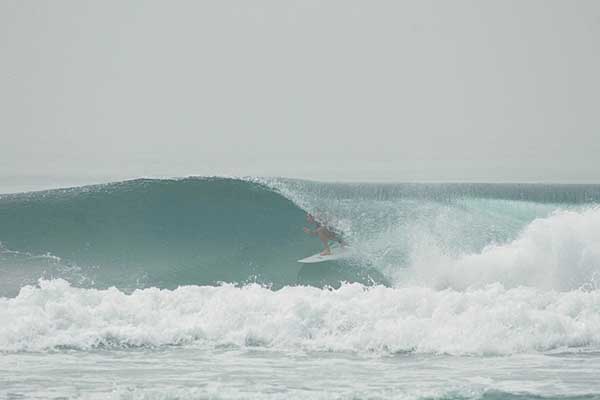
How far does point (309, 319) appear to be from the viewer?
12.9 metres

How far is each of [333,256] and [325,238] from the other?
628 mm

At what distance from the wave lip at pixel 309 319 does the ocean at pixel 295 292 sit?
29mm

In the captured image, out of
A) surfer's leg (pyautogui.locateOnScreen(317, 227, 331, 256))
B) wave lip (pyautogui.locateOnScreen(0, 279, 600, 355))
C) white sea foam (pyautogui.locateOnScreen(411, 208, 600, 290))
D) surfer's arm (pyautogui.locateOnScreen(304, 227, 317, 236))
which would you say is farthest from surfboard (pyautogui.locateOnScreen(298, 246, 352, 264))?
wave lip (pyautogui.locateOnScreen(0, 279, 600, 355))

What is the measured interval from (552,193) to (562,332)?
18.4ft

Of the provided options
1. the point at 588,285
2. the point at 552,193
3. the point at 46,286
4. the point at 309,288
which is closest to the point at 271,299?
the point at 309,288

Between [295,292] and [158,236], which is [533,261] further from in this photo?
[158,236]

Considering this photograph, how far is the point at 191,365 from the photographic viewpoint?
11211 millimetres

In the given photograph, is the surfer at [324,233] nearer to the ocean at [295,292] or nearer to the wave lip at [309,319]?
the ocean at [295,292]

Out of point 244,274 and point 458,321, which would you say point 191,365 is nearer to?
point 458,321

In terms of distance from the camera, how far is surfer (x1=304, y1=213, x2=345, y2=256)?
16.3 meters

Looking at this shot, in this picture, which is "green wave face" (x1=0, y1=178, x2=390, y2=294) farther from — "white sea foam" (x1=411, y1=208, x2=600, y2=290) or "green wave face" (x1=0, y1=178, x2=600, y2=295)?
"white sea foam" (x1=411, y1=208, x2=600, y2=290)

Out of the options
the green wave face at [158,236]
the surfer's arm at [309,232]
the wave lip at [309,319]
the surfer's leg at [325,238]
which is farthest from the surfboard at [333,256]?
the wave lip at [309,319]

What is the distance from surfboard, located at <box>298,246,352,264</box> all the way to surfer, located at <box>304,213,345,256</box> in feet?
0.28

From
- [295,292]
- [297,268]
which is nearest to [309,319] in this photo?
[295,292]
